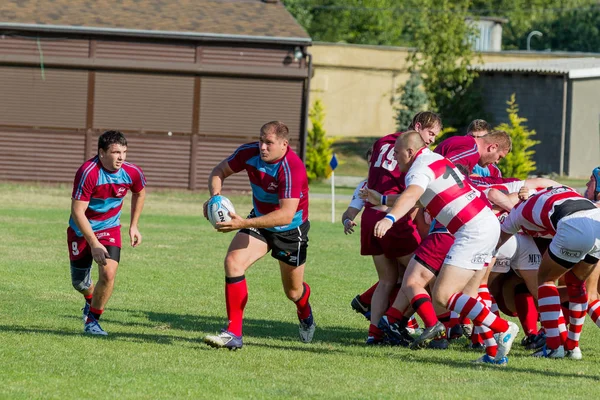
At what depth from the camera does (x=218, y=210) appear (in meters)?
8.59

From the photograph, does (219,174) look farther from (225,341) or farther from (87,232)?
(225,341)

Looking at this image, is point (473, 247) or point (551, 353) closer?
point (473, 247)

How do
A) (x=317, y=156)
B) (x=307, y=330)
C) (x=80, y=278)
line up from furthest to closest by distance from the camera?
(x=317, y=156) → (x=80, y=278) → (x=307, y=330)

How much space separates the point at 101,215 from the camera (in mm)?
9656

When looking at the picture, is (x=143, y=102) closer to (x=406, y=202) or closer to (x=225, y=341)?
(x=225, y=341)

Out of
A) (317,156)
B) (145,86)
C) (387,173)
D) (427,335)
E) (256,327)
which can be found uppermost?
(145,86)

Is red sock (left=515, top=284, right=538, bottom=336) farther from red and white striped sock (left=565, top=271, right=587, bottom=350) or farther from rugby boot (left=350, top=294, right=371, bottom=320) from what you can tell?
rugby boot (left=350, top=294, right=371, bottom=320)

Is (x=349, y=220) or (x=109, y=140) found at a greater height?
Result: (x=109, y=140)

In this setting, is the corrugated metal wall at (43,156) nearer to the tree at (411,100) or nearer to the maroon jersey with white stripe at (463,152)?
the tree at (411,100)

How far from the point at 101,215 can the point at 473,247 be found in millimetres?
3501

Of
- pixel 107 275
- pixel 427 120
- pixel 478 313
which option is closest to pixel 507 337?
pixel 478 313

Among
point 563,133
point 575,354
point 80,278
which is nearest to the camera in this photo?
point 575,354

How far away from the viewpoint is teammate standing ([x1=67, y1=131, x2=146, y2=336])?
368 inches

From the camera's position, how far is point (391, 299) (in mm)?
10125
